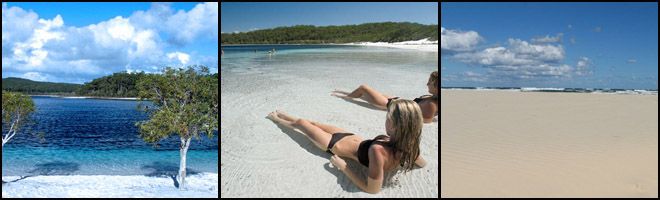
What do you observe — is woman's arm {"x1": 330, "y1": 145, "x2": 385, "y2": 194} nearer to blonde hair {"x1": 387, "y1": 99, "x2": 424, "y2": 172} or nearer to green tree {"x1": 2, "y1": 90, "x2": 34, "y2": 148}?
blonde hair {"x1": 387, "y1": 99, "x2": 424, "y2": 172}

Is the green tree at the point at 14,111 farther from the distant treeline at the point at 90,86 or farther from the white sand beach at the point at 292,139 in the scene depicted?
the white sand beach at the point at 292,139

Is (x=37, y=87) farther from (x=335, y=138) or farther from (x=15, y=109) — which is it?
(x=335, y=138)

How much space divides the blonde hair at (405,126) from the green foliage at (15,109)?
11.9 ft

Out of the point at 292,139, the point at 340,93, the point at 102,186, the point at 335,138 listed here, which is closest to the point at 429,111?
the point at 335,138

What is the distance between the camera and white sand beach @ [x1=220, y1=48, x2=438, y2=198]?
3.26 meters

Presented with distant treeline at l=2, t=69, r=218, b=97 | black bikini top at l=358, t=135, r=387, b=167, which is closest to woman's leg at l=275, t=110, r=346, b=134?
black bikini top at l=358, t=135, r=387, b=167

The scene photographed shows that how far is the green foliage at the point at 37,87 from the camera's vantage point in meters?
4.26

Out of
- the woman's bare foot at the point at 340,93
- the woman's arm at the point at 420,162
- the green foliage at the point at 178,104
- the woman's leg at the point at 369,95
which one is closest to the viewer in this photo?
the woman's arm at the point at 420,162

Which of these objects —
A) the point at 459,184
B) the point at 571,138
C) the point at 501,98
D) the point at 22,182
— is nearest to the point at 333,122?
the point at 459,184

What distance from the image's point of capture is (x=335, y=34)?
7.01 metres

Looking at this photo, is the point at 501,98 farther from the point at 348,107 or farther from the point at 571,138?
the point at 348,107

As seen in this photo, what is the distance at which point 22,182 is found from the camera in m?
4.63

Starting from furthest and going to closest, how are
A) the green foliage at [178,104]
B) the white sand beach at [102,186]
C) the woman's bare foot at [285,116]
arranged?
the green foliage at [178,104]
the white sand beach at [102,186]
the woman's bare foot at [285,116]

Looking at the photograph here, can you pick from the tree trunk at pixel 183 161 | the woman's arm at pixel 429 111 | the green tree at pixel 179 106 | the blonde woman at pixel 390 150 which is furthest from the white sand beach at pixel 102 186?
the woman's arm at pixel 429 111
